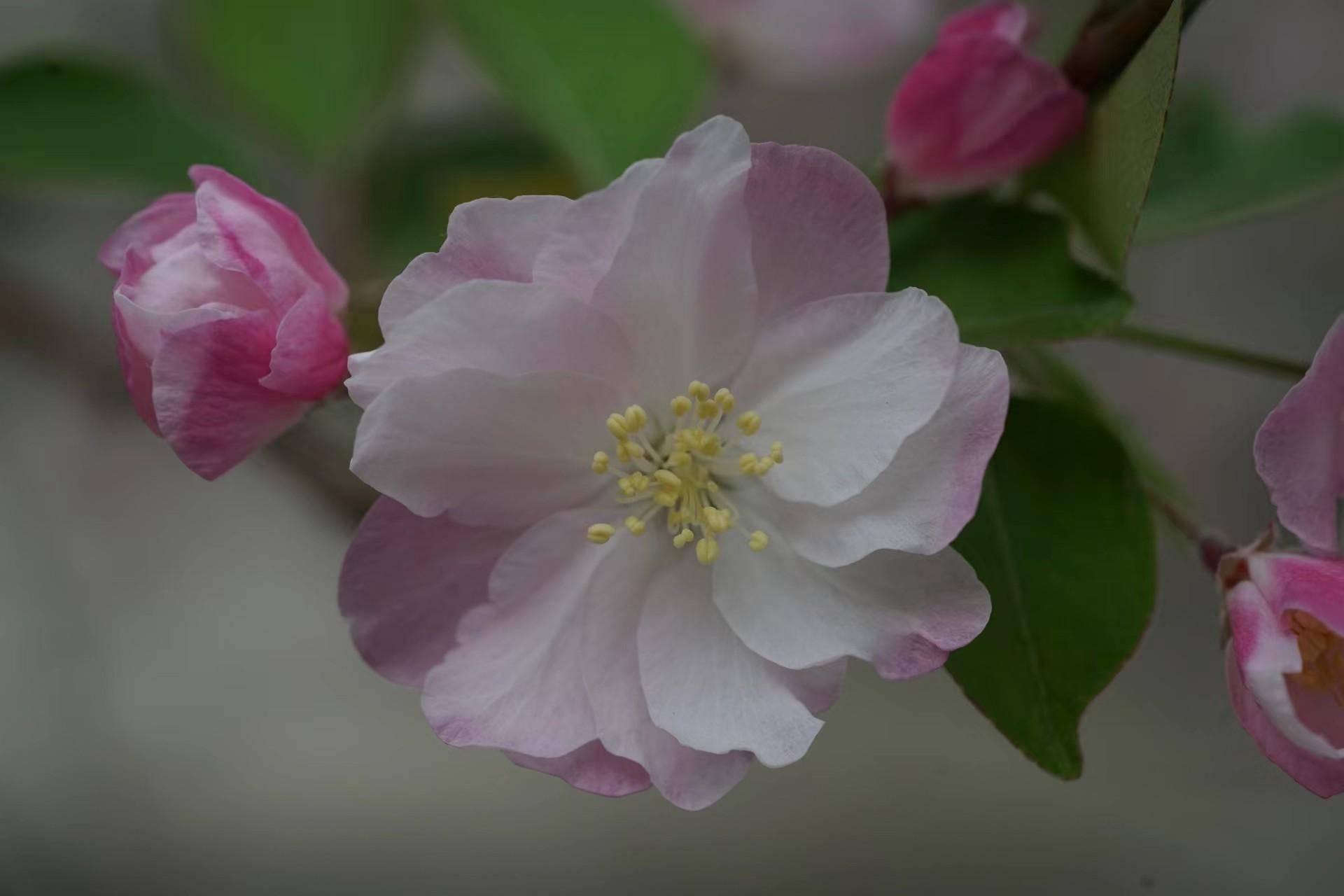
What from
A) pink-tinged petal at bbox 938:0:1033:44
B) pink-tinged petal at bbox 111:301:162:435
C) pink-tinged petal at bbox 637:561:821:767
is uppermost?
pink-tinged petal at bbox 111:301:162:435

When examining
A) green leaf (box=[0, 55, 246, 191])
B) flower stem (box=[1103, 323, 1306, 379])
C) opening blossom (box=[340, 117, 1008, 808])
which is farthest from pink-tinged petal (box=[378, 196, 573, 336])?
green leaf (box=[0, 55, 246, 191])

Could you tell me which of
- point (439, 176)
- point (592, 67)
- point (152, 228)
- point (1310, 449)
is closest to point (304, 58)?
point (439, 176)

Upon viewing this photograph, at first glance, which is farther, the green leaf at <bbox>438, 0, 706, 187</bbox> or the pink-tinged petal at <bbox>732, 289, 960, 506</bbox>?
the green leaf at <bbox>438, 0, 706, 187</bbox>

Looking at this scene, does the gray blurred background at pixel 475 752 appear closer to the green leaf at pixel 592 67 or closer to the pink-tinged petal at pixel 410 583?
the green leaf at pixel 592 67

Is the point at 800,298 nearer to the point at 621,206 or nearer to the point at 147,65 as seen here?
the point at 621,206

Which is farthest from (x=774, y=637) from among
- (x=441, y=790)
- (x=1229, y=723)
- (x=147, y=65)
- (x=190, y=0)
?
(x=147, y=65)

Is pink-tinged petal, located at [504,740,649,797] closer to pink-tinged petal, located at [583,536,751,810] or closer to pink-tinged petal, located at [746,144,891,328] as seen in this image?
pink-tinged petal, located at [583,536,751,810]

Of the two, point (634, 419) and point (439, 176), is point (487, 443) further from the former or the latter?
point (439, 176)
